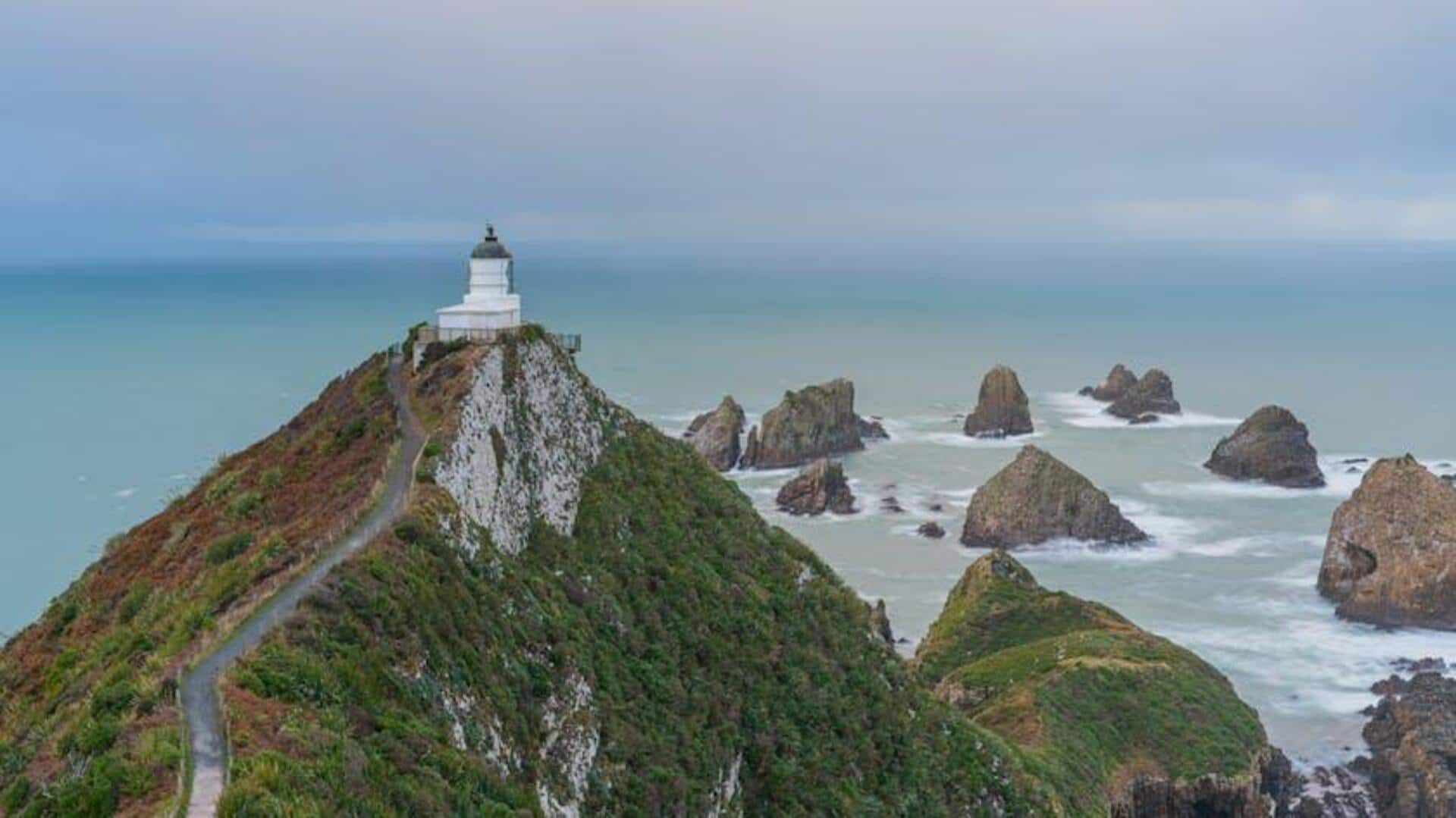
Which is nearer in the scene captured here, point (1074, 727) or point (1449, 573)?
point (1074, 727)

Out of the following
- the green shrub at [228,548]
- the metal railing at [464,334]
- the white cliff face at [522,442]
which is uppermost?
the metal railing at [464,334]

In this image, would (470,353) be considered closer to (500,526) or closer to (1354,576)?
(500,526)

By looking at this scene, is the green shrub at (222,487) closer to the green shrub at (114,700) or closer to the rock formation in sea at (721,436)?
the green shrub at (114,700)

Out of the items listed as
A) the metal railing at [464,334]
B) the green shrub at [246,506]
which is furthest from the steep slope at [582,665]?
the green shrub at [246,506]

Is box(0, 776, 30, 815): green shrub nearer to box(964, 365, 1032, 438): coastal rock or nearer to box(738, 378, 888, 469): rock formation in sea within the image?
box(738, 378, 888, 469): rock formation in sea

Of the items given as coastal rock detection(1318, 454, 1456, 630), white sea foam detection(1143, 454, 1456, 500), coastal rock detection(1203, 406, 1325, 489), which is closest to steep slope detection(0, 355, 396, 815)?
coastal rock detection(1318, 454, 1456, 630)

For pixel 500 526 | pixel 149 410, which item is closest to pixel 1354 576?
pixel 500 526
